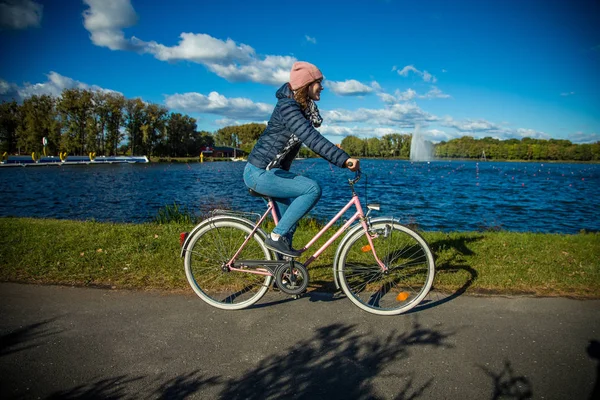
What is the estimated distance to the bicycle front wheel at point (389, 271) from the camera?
4.18 meters

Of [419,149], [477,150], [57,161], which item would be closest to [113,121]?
[57,161]

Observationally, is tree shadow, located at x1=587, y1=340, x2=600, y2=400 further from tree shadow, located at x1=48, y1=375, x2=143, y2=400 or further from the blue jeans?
tree shadow, located at x1=48, y1=375, x2=143, y2=400

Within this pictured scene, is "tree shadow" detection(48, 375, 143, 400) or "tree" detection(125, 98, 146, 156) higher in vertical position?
"tree" detection(125, 98, 146, 156)

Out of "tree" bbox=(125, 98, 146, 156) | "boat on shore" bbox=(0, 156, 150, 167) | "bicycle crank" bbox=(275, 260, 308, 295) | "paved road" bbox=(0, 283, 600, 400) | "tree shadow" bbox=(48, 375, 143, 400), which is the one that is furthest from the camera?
"tree" bbox=(125, 98, 146, 156)

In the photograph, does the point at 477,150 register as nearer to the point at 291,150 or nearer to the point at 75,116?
the point at 75,116

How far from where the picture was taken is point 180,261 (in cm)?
556

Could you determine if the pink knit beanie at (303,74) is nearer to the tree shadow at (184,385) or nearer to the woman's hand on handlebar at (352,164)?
the woman's hand on handlebar at (352,164)

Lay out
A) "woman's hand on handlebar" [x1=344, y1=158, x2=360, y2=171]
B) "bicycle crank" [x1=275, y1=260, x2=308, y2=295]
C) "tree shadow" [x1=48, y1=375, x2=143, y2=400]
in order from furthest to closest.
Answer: "bicycle crank" [x1=275, y1=260, x2=308, y2=295] → "woman's hand on handlebar" [x1=344, y1=158, x2=360, y2=171] → "tree shadow" [x1=48, y1=375, x2=143, y2=400]

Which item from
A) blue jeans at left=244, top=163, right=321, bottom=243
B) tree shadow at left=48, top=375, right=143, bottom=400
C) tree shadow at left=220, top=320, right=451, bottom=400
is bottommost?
tree shadow at left=48, top=375, right=143, bottom=400

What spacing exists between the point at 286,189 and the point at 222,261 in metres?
1.25

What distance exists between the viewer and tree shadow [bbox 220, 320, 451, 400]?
2.71m

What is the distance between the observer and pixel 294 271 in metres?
4.33

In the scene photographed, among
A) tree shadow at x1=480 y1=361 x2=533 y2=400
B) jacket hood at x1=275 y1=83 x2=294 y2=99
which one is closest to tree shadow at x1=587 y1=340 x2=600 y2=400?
tree shadow at x1=480 y1=361 x2=533 y2=400

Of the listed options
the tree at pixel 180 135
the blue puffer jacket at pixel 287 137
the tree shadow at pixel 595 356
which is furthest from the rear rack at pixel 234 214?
the tree at pixel 180 135
